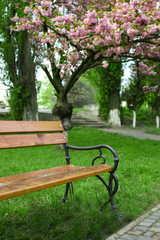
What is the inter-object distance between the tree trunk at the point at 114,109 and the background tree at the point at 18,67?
6148 mm

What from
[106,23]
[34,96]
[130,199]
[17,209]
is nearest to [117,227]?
[130,199]

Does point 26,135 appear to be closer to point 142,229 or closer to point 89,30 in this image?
point 142,229

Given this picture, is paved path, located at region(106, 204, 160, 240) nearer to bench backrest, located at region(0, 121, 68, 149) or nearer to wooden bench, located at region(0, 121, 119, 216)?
wooden bench, located at region(0, 121, 119, 216)

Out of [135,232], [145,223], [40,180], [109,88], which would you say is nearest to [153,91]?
[109,88]

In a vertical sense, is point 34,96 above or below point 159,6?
below

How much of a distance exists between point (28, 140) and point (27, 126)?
181 millimetres

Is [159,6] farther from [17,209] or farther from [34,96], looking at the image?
[34,96]

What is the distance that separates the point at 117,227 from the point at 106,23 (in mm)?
5265

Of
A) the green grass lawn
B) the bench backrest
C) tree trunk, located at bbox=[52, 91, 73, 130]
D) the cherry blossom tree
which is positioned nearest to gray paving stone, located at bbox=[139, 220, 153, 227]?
the green grass lawn

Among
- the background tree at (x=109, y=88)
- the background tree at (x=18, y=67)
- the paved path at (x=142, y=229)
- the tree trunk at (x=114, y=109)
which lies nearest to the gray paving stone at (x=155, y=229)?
the paved path at (x=142, y=229)

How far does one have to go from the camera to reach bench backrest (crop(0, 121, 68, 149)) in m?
3.29

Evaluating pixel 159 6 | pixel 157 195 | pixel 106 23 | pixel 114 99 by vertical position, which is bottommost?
pixel 157 195

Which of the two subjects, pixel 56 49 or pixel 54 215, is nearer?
pixel 54 215

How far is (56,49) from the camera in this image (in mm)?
8875
